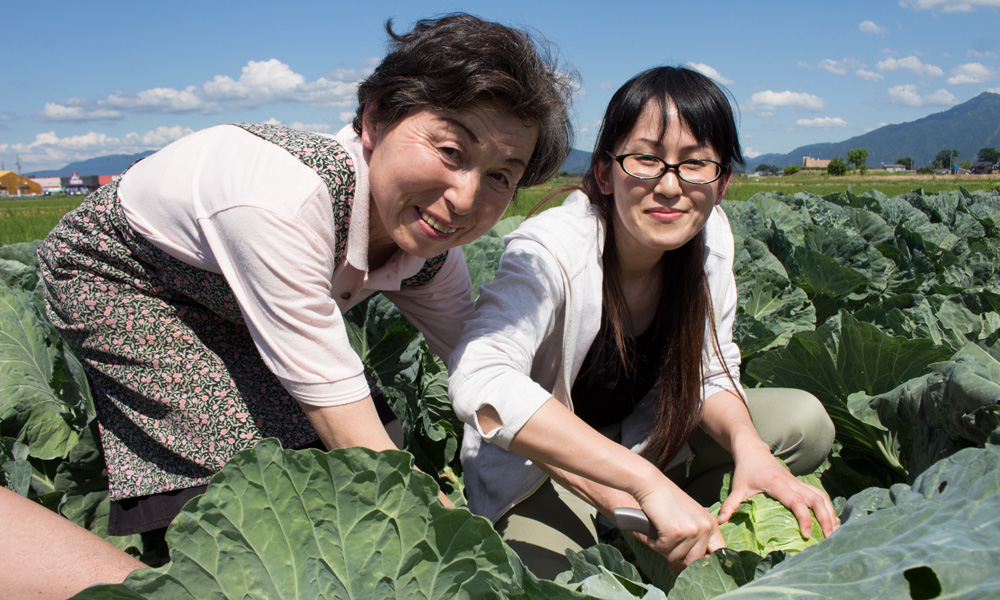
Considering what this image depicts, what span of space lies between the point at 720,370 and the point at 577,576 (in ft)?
3.99

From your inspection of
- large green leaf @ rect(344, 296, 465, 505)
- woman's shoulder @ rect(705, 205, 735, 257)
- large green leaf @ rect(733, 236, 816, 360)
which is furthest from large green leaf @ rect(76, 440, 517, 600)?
large green leaf @ rect(733, 236, 816, 360)

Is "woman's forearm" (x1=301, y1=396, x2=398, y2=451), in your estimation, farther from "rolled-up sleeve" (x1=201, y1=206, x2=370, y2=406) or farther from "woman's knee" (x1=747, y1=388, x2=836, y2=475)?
"woman's knee" (x1=747, y1=388, x2=836, y2=475)

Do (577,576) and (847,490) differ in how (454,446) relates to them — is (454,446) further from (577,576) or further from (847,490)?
(577,576)

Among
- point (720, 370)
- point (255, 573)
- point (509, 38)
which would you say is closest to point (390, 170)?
point (509, 38)

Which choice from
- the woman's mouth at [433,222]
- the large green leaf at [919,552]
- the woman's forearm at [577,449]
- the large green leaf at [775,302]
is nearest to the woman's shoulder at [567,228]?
the woman's mouth at [433,222]

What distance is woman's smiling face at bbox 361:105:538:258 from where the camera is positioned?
1563 millimetres

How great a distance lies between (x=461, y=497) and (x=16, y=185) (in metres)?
135

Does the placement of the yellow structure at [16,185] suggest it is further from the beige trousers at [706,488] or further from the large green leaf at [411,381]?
the beige trousers at [706,488]

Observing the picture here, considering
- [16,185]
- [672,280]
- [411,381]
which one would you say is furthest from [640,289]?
[16,185]

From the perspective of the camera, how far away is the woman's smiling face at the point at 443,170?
5.13ft

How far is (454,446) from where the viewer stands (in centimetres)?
300

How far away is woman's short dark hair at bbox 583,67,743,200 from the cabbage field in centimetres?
85

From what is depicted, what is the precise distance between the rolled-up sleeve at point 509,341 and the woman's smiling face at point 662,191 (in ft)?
0.92

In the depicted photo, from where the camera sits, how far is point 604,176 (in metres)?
2.13
